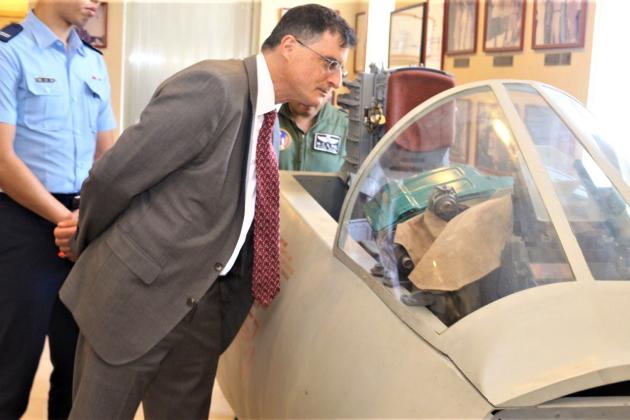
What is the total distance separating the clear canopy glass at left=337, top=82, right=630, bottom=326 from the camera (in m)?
1.32

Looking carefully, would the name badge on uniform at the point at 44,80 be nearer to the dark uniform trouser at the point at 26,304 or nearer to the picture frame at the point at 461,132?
the dark uniform trouser at the point at 26,304

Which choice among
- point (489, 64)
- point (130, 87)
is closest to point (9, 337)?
point (489, 64)

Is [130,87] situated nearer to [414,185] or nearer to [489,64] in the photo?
[489,64]

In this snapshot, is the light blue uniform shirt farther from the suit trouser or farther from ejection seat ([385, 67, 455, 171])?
ejection seat ([385, 67, 455, 171])

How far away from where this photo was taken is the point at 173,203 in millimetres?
1716

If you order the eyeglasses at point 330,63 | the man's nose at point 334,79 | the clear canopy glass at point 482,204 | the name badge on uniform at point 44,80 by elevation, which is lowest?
the clear canopy glass at point 482,204

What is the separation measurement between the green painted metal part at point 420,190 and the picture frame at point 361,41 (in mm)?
5324

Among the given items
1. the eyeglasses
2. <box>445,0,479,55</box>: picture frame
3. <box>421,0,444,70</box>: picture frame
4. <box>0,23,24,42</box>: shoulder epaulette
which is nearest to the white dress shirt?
the eyeglasses

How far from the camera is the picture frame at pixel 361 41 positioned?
693 cm

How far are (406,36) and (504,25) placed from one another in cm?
162

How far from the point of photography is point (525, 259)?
1.31 metres

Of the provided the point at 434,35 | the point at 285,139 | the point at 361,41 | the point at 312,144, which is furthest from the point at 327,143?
the point at 361,41

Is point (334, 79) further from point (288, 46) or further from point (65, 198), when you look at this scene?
point (65, 198)

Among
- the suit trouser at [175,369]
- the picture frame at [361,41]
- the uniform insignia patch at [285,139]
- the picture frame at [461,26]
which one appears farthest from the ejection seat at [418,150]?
the picture frame at [361,41]
